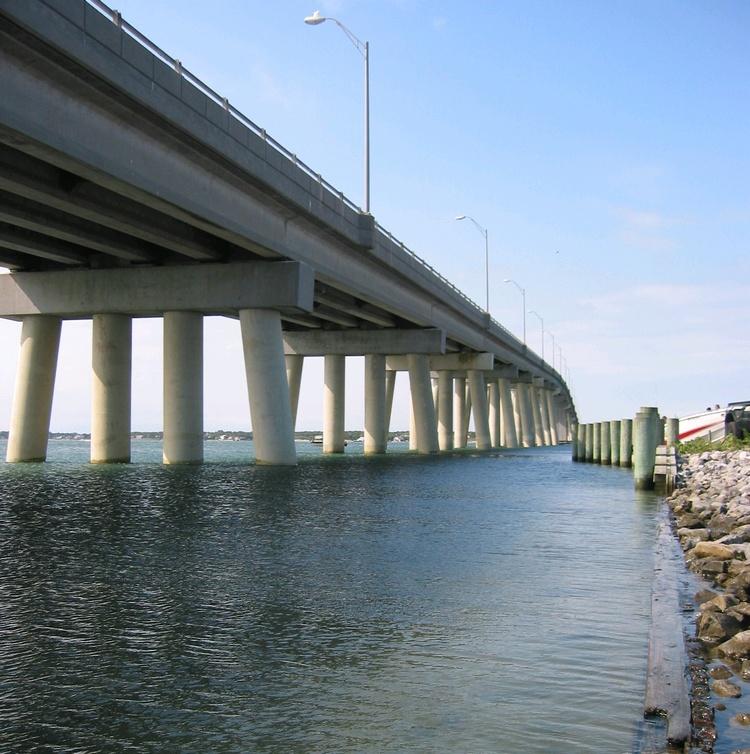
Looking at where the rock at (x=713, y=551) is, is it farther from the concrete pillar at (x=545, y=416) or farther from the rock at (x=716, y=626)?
the concrete pillar at (x=545, y=416)

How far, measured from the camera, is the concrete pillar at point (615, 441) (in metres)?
48.1

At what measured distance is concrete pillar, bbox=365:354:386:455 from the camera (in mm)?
69250

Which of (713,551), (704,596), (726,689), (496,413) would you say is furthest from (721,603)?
(496,413)

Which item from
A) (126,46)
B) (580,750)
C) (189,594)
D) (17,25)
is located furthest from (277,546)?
(126,46)

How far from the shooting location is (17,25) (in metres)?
20.8

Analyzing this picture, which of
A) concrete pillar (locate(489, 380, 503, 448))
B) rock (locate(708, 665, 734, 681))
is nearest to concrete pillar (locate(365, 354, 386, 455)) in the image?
concrete pillar (locate(489, 380, 503, 448))

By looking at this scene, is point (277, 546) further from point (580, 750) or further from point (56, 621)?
point (580, 750)

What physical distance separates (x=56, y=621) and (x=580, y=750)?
6.07 m

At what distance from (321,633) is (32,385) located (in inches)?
1501

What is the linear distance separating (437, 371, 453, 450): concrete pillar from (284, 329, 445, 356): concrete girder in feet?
70.9

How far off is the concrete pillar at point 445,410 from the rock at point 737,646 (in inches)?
3119

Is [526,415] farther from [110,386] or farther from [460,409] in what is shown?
[110,386]

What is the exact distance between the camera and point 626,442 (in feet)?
149

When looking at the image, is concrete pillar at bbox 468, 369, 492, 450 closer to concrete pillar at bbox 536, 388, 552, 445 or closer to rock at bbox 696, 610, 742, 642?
Answer: concrete pillar at bbox 536, 388, 552, 445
